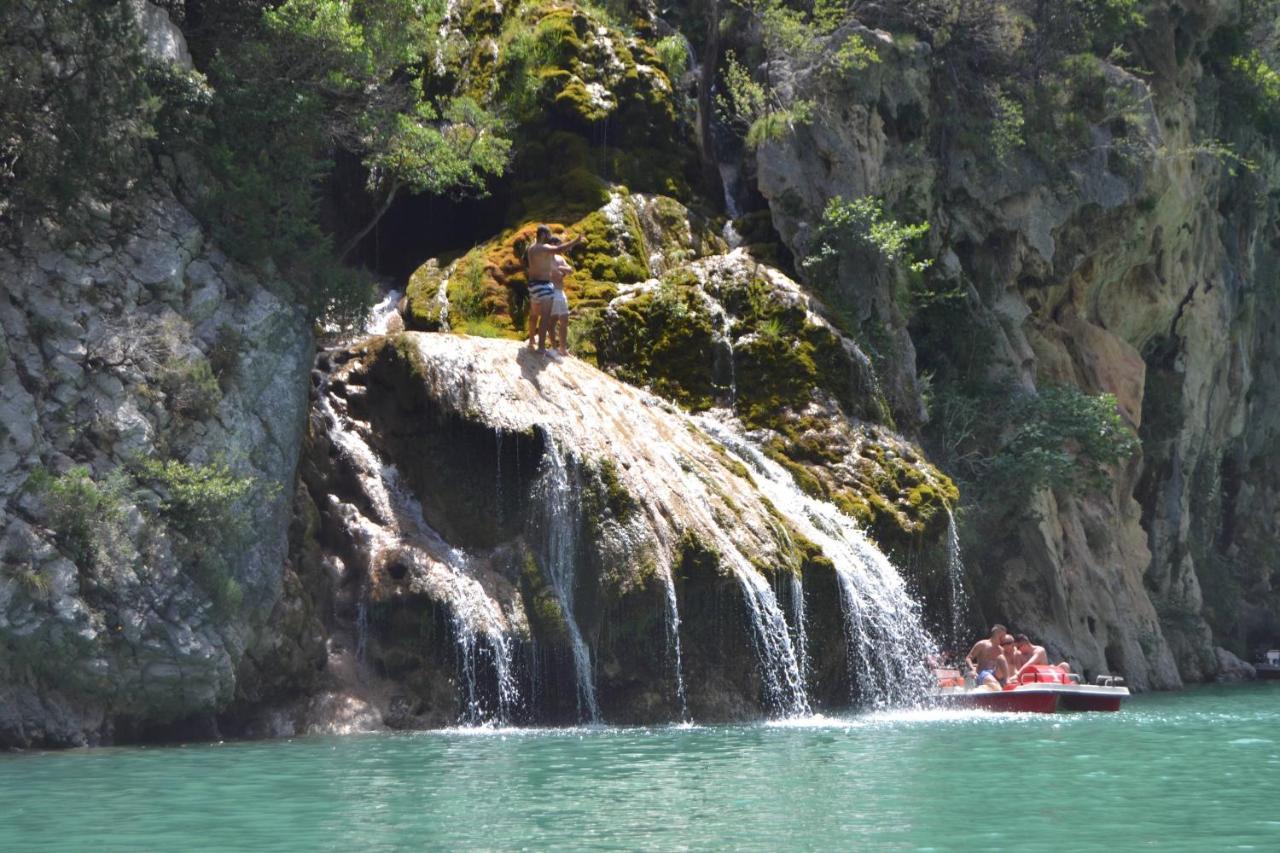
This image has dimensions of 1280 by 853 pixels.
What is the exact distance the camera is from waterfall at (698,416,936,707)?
20219 millimetres

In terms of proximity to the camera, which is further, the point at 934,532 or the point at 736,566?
the point at 934,532

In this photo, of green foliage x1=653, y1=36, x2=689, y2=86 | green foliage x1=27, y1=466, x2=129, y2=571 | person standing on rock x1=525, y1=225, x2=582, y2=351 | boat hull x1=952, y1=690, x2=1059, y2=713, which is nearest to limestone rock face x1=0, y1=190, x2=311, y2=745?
green foliage x1=27, y1=466, x2=129, y2=571

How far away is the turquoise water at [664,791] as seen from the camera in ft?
33.2

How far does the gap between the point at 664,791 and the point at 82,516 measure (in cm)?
666

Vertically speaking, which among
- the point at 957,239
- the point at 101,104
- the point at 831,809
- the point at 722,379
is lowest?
the point at 831,809

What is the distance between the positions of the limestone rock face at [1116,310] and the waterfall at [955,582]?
280cm

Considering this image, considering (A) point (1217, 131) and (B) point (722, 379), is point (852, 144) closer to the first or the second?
(B) point (722, 379)

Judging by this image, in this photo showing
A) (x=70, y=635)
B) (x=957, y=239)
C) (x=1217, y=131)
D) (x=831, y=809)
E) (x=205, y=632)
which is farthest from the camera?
(x=1217, y=131)

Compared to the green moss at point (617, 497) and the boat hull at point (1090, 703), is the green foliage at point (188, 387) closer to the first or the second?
the green moss at point (617, 497)

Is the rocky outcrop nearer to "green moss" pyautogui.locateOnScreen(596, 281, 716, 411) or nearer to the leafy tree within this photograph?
"green moss" pyautogui.locateOnScreen(596, 281, 716, 411)

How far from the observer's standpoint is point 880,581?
2097 centimetres

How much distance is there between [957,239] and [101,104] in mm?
16712

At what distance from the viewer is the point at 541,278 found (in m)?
21.0

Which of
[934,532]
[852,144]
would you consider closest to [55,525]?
[934,532]
